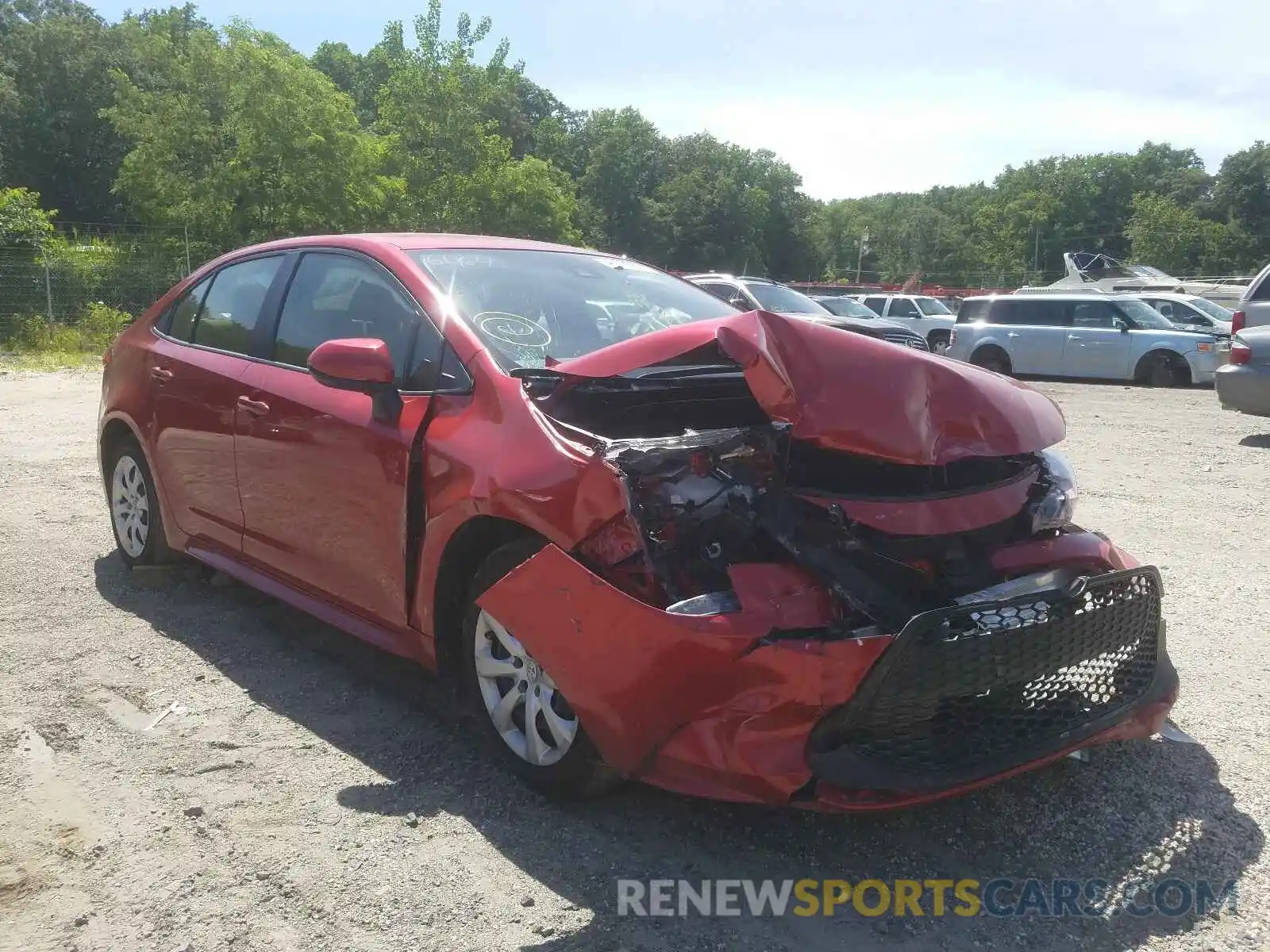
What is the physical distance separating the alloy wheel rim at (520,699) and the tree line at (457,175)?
70.2 feet

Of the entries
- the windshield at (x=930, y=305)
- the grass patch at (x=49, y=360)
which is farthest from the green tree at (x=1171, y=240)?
the grass patch at (x=49, y=360)

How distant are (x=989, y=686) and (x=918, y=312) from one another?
24.7 metres

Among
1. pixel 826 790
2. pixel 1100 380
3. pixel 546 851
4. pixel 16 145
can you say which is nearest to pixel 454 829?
pixel 546 851

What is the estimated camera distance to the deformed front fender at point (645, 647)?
8.48 feet

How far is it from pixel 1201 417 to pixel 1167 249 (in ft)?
202

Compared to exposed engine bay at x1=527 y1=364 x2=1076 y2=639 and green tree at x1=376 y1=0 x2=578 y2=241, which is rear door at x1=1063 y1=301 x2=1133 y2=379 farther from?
green tree at x1=376 y1=0 x2=578 y2=241

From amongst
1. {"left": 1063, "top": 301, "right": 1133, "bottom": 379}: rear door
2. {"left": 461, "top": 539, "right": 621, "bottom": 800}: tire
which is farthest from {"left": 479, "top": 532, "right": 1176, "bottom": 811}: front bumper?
{"left": 1063, "top": 301, "right": 1133, "bottom": 379}: rear door

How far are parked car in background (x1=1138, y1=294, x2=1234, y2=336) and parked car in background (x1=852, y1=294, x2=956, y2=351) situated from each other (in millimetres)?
6057

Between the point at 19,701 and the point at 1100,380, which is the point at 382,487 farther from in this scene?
the point at 1100,380

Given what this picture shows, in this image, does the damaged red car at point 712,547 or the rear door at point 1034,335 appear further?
the rear door at point 1034,335

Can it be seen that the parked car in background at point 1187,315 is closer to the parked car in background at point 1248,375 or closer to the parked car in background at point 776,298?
the parked car in background at point 776,298

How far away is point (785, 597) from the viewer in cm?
264

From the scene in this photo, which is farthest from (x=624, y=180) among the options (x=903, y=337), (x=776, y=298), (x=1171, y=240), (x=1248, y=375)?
(x=1248, y=375)

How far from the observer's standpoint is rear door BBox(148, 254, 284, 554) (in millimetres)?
4457
